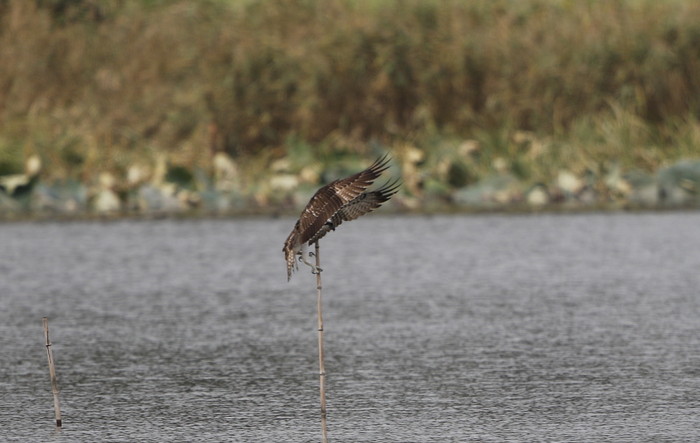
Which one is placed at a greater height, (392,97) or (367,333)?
(392,97)

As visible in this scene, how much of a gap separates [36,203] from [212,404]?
978 centimetres

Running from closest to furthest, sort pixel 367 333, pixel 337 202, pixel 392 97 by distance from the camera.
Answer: pixel 337 202 → pixel 367 333 → pixel 392 97

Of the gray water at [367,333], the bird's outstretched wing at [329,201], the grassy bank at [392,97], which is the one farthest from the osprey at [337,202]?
the grassy bank at [392,97]

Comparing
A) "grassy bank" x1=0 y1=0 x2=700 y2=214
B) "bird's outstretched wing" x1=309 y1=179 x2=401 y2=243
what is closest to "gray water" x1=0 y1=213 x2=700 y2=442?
"bird's outstretched wing" x1=309 y1=179 x2=401 y2=243

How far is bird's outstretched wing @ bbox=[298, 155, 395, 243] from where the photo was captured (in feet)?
19.6

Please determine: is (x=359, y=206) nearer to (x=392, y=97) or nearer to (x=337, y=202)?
(x=337, y=202)

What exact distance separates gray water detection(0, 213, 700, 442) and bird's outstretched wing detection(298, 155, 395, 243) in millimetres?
1103

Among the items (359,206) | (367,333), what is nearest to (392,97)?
(367,333)

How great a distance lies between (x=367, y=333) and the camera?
943 centimetres

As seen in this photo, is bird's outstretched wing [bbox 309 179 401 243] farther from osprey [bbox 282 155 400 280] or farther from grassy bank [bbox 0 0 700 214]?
grassy bank [bbox 0 0 700 214]

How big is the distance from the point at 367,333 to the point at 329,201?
350cm

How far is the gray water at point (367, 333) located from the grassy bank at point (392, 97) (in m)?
3.23

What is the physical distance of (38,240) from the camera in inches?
572

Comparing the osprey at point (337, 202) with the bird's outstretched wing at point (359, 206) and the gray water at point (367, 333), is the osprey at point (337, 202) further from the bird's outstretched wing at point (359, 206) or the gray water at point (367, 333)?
the gray water at point (367, 333)
